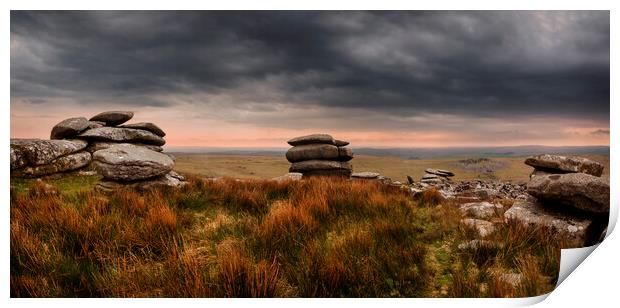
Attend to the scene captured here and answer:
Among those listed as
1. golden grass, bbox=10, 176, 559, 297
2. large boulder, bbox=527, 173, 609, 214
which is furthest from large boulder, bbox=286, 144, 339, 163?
large boulder, bbox=527, 173, 609, 214

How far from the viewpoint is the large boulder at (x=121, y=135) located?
12547mm

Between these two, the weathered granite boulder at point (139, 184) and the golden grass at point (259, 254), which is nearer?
the golden grass at point (259, 254)

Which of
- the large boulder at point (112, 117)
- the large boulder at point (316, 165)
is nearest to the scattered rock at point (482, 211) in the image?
the large boulder at point (316, 165)

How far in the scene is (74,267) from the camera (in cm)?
358

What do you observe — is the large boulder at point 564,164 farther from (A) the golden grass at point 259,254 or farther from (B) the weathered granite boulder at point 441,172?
(B) the weathered granite boulder at point 441,172

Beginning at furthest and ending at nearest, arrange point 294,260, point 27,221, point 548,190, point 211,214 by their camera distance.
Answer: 1. point 211,214
2. point 548,190
3. point 27,221
4. point 294,260

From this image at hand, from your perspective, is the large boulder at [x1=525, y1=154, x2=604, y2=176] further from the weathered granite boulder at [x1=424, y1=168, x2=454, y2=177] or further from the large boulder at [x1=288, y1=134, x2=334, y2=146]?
the weathered granite boulder at [x1=424, y1=168, x2=454, y2=177]

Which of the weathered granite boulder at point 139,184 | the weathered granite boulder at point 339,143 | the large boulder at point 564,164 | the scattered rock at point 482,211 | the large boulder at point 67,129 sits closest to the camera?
the scattered rock at point 482,211

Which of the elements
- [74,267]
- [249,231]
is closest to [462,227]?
[249,231]

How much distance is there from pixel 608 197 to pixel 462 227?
1.93m

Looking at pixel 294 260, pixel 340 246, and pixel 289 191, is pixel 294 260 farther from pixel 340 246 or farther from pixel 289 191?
pixel 289 191

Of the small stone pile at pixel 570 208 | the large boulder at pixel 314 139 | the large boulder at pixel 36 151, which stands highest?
the large boulder at pixel 314 139

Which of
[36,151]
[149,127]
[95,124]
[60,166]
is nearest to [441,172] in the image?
[149,127]

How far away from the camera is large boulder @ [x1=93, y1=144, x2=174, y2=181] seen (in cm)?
790
